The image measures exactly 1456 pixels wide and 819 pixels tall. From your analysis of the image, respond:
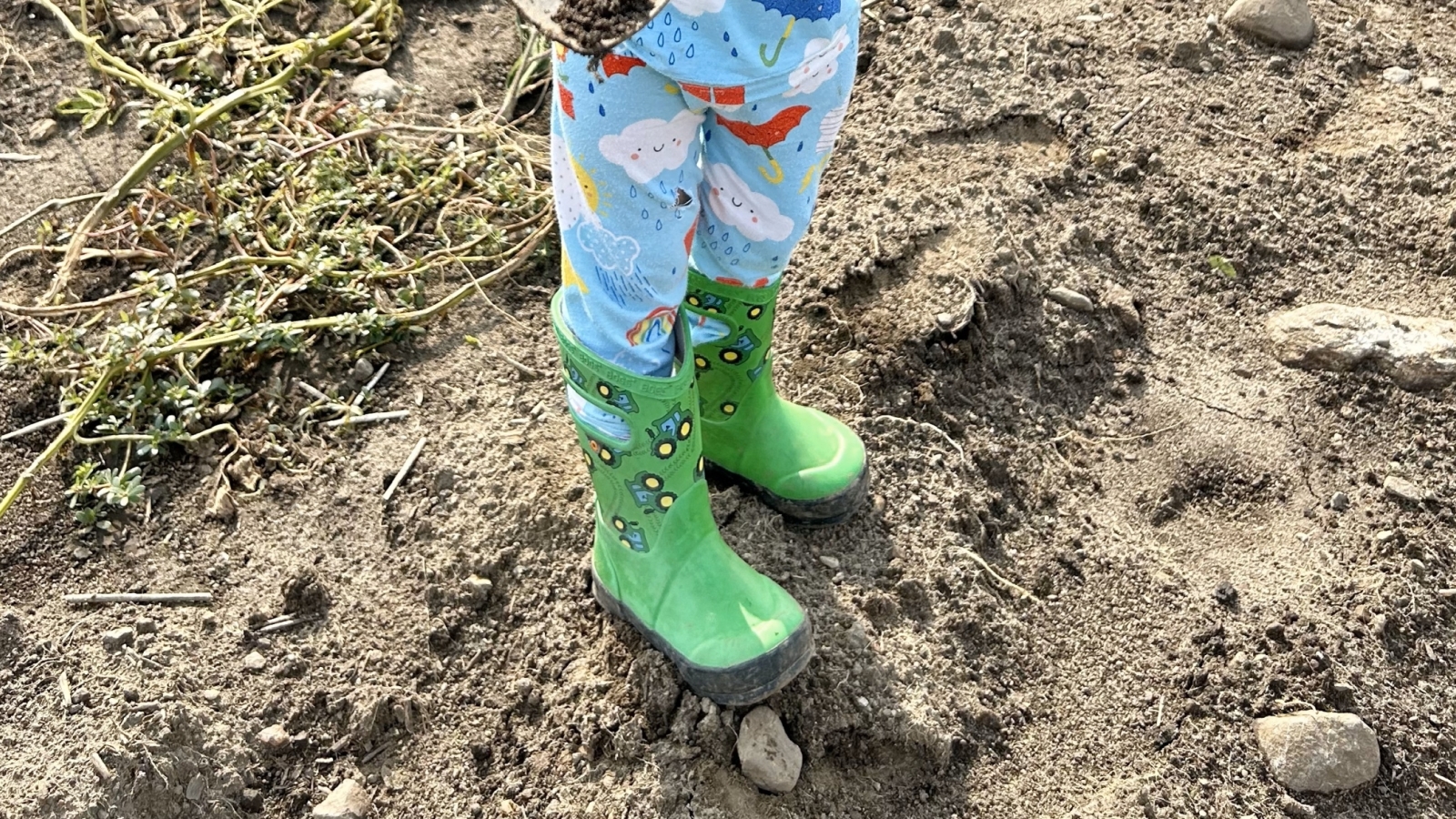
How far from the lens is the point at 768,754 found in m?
1.46

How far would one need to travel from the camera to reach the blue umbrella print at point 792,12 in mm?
979

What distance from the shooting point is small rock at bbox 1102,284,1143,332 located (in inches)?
79.8

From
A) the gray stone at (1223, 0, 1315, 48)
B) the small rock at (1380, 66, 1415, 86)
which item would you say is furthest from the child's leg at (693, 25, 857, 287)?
the small rock at (1380, 66, 1415, 86)

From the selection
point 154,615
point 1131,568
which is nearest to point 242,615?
point 154,615

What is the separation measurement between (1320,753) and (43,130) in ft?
8.33

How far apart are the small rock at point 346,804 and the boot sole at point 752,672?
0.45 metres

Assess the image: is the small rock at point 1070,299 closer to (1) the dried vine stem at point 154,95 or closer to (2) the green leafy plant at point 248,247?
(2) the green leafy plant at point 248,247

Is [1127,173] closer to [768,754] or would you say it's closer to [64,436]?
[768,754]

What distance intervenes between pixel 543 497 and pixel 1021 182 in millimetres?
1108

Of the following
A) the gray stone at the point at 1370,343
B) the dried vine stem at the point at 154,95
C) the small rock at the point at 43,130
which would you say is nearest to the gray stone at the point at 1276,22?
the gray stone at the point at 1370,343

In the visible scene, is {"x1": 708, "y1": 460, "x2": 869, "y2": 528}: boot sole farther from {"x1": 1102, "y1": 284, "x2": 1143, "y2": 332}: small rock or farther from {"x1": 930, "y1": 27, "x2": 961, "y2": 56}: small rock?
{"x1": 930, "y1": 27, "x2": 961, "y2": 56}: small rock

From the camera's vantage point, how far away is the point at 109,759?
1472 millimetres

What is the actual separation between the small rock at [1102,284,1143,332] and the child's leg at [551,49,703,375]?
3.53 ft

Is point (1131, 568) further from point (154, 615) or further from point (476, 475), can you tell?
point (154, 615)
